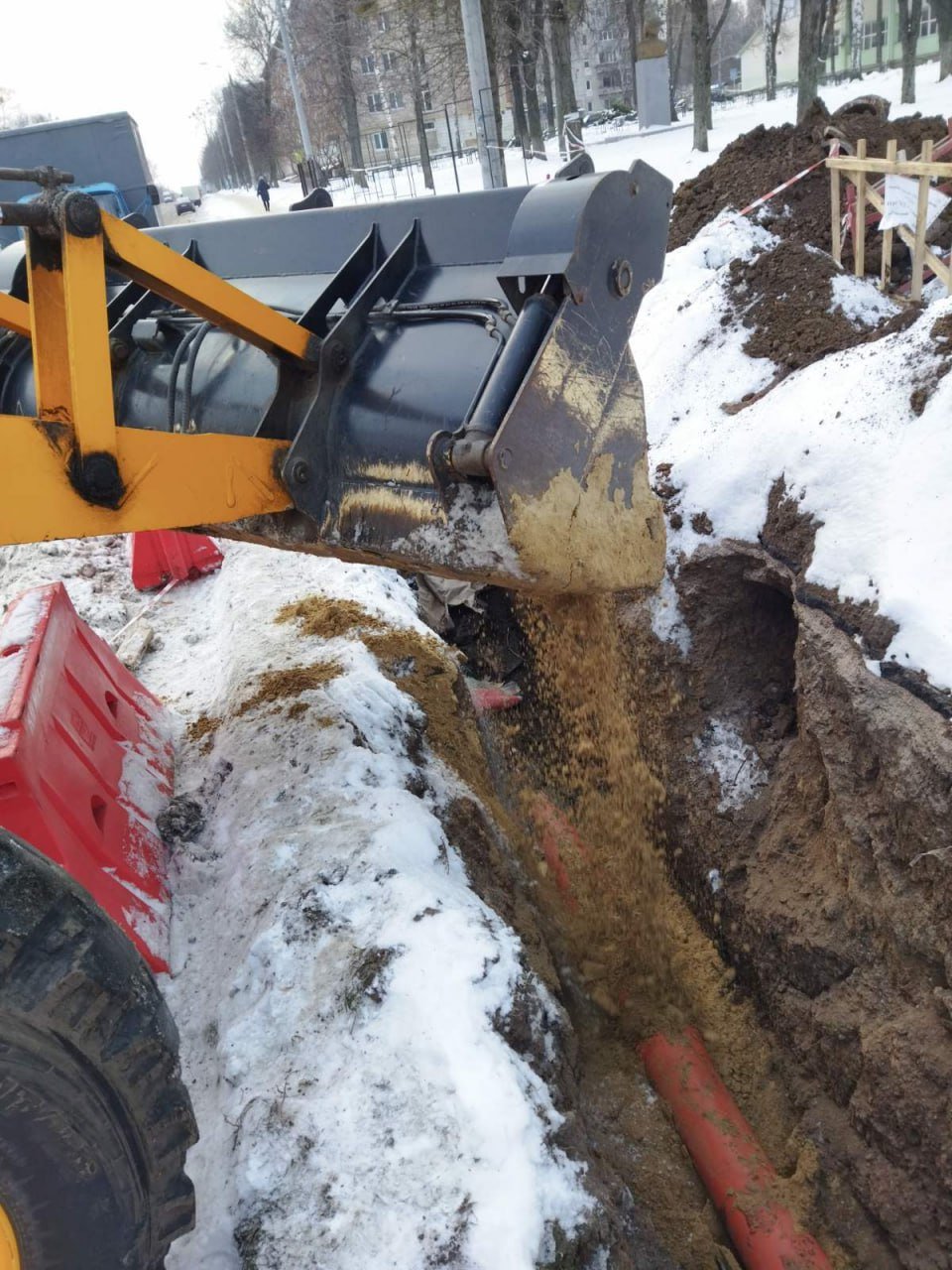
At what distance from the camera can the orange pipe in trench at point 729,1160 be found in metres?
3.17

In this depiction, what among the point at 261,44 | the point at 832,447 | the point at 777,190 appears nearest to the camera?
the point at 832,447

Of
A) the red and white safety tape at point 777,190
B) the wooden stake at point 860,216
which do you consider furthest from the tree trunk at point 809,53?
the wooden stake at point 860,216

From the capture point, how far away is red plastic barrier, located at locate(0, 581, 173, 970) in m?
3.01

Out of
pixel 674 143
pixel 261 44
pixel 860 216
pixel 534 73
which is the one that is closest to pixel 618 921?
pixel 860 216

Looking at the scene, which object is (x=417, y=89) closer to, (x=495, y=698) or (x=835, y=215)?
(x=835, y=215)

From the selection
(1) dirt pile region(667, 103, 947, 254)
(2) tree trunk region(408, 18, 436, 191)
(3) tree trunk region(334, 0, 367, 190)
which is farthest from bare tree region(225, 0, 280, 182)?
(1) dirt pile region(667, 103, 947, 254)

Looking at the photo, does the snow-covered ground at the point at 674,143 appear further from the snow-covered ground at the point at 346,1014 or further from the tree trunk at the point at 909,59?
the snow-covered ground at the point at 346,1014

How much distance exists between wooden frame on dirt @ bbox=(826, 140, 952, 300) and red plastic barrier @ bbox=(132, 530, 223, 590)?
571 centimetres

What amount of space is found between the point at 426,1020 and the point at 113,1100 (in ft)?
3.39

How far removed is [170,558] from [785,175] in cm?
842

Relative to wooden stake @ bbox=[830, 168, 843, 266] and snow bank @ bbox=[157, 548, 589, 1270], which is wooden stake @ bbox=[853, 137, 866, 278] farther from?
snow bank @ bbox=[157, 548, 589, 1270]

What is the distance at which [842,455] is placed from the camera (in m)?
4.22

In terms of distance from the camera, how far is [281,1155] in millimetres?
2533

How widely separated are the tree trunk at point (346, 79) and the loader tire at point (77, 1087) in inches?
1228
